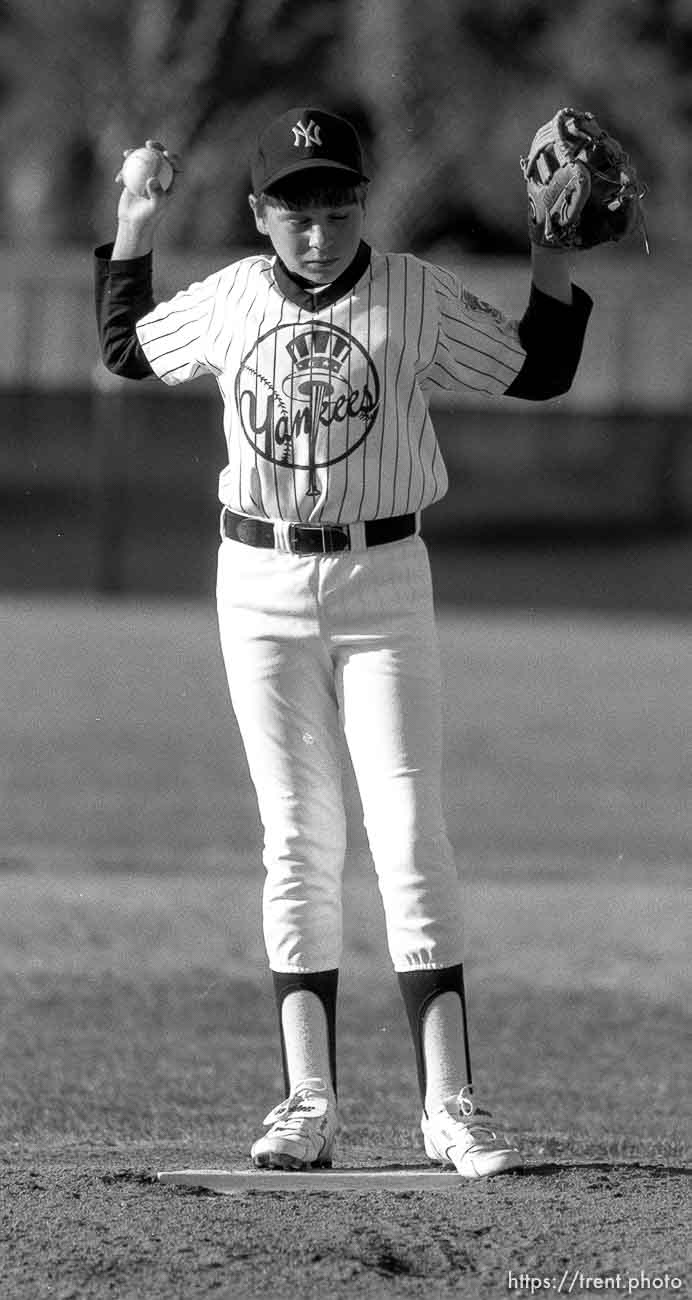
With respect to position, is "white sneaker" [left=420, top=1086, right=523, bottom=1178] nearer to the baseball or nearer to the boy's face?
the boy's face

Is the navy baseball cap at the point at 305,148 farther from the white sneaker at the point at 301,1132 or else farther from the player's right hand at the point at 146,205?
the white sneaker at the point at 301,1132

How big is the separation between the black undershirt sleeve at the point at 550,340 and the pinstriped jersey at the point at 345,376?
0.02 m

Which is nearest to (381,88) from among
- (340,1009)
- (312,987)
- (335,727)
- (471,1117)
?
(340,1009)

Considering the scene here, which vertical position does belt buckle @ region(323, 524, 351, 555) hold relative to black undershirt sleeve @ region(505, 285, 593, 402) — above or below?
below

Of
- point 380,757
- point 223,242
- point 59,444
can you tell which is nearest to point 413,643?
point 380,757

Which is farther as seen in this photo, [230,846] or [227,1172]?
[230,846]

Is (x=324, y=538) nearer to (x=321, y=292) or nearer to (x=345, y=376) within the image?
(x=345, y=376)

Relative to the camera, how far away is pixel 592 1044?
555cm

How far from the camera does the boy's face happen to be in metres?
3.44

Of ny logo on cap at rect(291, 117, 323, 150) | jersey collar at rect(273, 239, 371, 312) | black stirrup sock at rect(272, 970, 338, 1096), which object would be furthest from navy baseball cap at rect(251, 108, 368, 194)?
black stirrup sock at rect(272, 970, 338, 1096)

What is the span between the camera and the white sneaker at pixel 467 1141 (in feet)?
11.5

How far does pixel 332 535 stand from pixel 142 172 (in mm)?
809

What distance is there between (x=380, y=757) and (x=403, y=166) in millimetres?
26083

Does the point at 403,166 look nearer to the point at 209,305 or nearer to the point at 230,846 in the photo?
the point at 230,846
